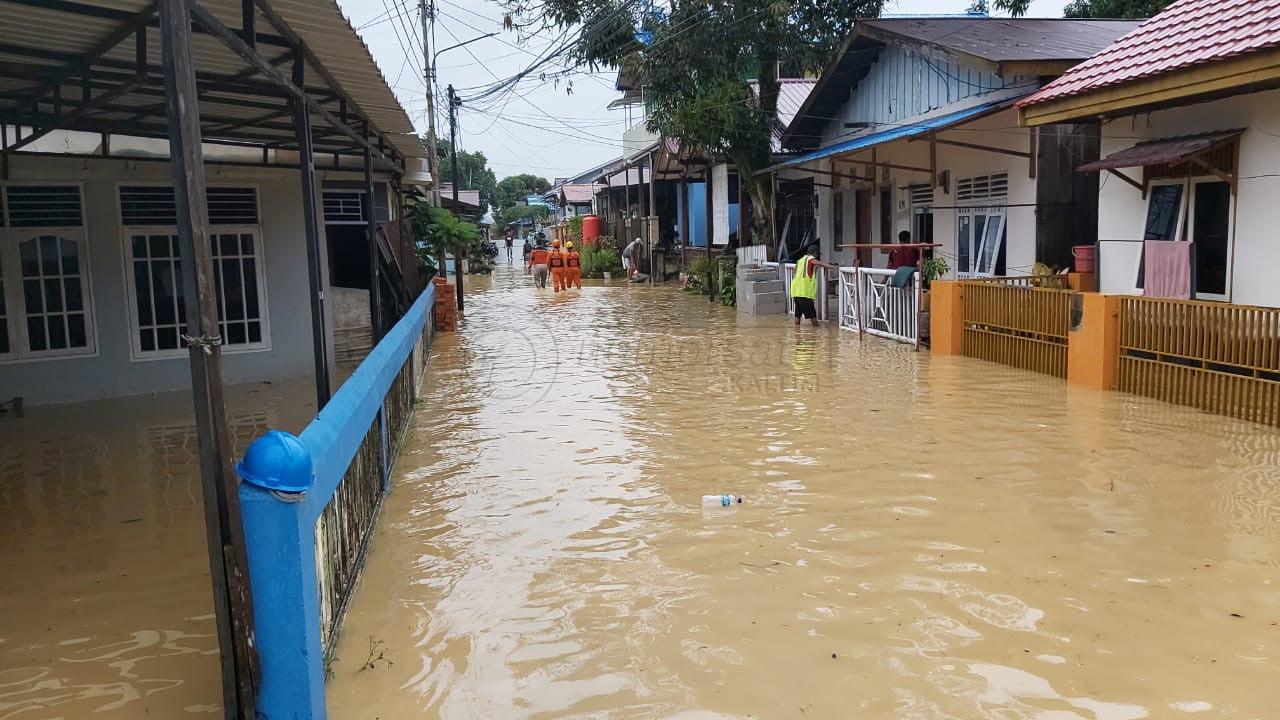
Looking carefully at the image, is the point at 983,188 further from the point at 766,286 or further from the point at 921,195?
the point at 766,286

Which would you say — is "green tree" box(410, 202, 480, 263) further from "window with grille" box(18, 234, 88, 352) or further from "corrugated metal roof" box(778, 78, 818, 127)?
"corrugated metal roof" box(778, 78, 818, 127)

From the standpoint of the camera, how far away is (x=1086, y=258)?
1238 centimetres

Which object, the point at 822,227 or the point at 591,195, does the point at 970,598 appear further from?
the point at 591,195

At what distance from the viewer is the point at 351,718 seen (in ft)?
12.3

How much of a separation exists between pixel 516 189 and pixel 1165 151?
9150cm

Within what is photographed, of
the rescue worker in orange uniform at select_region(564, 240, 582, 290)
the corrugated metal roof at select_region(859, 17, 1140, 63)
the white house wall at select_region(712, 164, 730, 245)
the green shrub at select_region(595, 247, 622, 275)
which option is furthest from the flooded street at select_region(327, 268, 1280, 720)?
the green shrub at select_region(595, 247, 622, 275)

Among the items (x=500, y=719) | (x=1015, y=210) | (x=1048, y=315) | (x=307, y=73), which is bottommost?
(x=500, y=719)

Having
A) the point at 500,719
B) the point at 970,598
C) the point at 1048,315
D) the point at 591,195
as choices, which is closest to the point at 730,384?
the point at 1048,315

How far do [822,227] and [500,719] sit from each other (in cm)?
2053

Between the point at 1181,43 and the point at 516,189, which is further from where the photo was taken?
the point at 516,189

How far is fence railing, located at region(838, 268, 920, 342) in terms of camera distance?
1356 centimetres

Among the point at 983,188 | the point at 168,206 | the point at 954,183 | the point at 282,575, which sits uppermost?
the point at 954,183

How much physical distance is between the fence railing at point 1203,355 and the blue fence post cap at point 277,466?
7.54m

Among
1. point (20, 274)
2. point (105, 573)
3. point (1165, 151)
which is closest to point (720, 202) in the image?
point (1165, 151)
